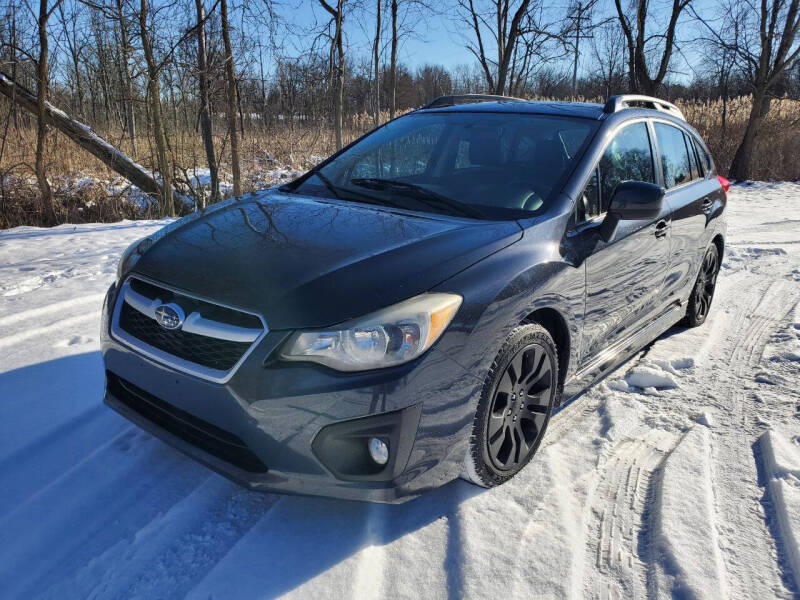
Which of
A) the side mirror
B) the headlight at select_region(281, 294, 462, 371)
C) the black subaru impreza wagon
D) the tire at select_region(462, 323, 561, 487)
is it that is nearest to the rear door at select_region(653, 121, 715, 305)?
the black subaru impreza wagon

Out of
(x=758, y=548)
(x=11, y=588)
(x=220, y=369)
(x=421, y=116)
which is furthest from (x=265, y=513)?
(x=421, y=116)

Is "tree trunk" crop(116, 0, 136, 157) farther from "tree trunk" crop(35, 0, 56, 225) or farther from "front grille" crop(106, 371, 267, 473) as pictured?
"front grille" crop(106, 371, 267, 473)

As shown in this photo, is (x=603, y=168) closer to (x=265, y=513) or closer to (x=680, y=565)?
(x=680, y=565)

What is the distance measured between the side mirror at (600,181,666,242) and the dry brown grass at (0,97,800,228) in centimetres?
749

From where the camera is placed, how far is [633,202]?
2.72 m

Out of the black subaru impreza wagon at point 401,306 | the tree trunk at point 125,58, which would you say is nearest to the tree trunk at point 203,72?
the tree trunk at point 125,58

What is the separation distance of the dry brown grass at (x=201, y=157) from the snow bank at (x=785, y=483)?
8.29 meters

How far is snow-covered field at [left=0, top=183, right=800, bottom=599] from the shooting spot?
191 cm

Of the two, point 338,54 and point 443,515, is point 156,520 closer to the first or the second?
point 443,515

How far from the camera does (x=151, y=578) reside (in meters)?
1.87

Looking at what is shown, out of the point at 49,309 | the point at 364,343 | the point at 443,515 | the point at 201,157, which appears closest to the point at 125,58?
the point at 201,157

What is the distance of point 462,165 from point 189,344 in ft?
6.14

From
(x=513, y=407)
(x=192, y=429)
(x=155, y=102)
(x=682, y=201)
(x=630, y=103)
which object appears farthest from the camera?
(x=155, y=102)

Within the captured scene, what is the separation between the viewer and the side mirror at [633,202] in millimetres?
2725
